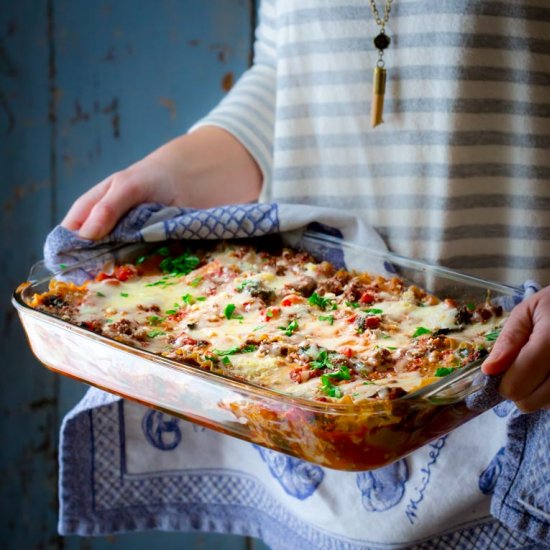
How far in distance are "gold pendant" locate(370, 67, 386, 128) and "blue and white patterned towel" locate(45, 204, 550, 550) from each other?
115 millimetres

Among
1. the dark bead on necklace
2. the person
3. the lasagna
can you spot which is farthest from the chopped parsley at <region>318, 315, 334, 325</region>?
the dark bead on necklace

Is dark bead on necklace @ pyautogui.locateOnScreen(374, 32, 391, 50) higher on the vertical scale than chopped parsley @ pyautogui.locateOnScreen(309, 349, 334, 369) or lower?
higher

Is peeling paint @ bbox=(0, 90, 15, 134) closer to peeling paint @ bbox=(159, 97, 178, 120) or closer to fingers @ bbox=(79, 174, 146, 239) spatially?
peeling paint @ bbox=(159, 97, 178, 120)

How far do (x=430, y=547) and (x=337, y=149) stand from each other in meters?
0.47

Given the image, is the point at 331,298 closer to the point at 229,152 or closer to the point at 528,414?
the point at 528,414

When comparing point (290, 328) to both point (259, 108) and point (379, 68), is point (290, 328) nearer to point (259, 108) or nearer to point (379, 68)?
point (379, 68)

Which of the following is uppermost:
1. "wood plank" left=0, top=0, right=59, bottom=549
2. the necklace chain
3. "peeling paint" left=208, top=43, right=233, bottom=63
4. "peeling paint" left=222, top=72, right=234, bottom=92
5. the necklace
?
the necklace chain

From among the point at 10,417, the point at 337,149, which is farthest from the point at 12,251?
the point at 337,149

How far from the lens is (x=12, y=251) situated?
159cm

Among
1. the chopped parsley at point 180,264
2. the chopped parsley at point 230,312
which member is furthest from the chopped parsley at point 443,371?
the chopped parsley at point 180,264

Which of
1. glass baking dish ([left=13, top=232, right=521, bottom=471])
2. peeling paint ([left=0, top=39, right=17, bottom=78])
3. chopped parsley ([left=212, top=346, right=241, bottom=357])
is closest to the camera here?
glass baking dish ([left=13, top=232, right=521, bottom=471])

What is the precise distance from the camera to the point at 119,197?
39.3 inches

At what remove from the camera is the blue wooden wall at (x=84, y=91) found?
4.90 ft

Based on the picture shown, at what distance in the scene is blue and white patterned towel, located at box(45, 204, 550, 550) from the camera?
0.83 metres
